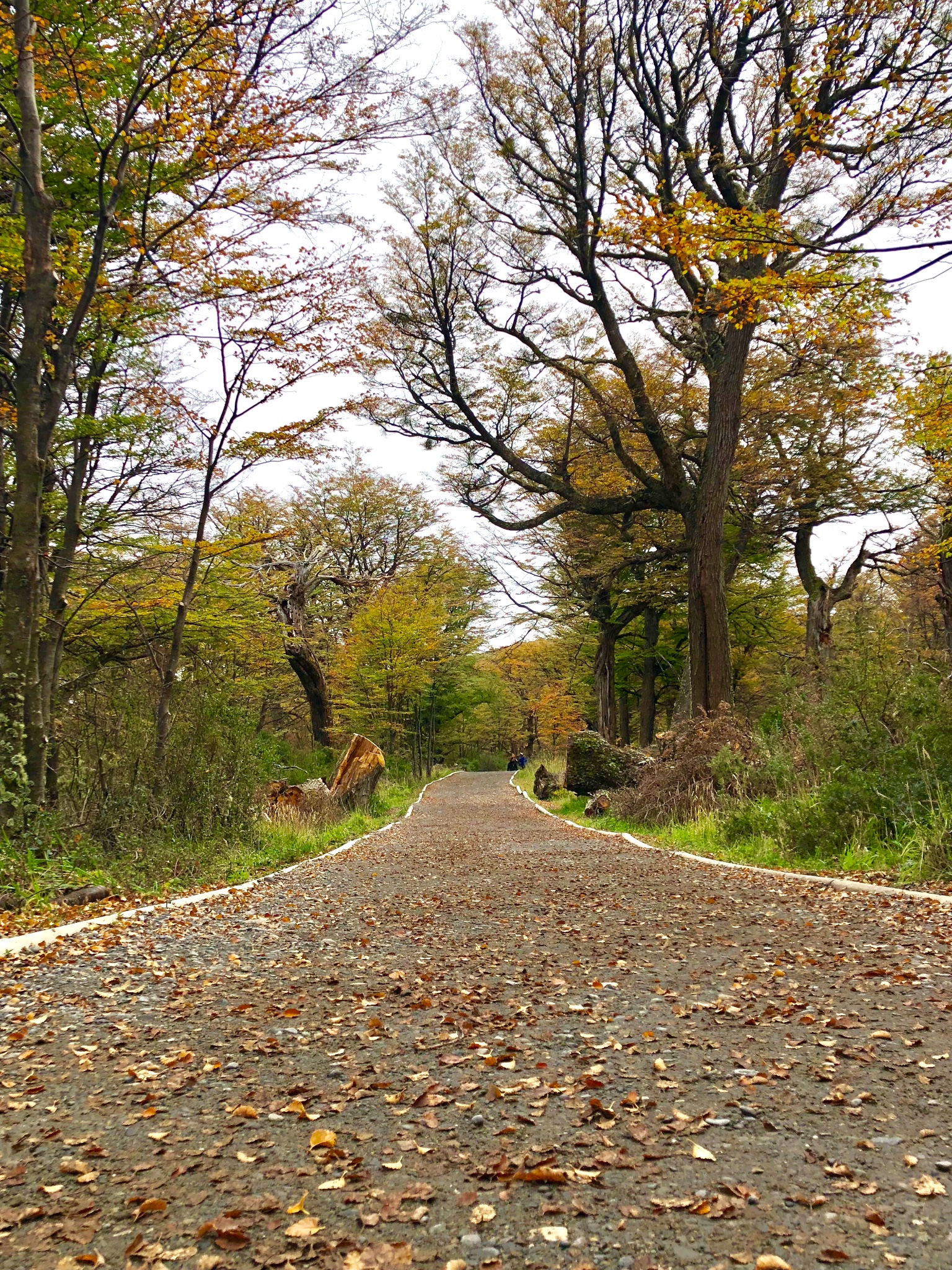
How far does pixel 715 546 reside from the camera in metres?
13.1

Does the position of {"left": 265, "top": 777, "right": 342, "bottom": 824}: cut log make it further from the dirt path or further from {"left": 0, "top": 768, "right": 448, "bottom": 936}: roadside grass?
the dirt path

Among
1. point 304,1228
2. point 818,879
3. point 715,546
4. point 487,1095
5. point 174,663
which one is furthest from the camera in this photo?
point 715,546

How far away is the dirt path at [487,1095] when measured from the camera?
5.82 feet

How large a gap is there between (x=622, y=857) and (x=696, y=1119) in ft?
19.6

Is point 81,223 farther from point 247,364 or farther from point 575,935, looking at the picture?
point 575,935

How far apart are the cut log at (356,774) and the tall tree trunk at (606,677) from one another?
822 cm

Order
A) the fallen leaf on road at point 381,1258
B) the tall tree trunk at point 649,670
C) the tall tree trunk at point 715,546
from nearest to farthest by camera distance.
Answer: the fallen leaf on road at point 381,1258 < the tall tree trunk at point 715,546 < the tall tree trunk at point 649,670

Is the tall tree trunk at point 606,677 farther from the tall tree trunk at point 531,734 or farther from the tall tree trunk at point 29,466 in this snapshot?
the tall tree trunk at point 531,734

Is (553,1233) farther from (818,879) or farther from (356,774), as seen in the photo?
(356,774)

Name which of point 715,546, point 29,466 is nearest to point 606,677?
point 715,546

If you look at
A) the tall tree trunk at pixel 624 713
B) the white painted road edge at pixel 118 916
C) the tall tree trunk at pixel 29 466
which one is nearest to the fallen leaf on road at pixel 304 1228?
the white painted road edge at pixel 118 916

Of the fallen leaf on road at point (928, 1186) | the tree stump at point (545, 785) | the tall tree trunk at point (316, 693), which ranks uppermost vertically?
the tall tree trunk at point (316, 693)

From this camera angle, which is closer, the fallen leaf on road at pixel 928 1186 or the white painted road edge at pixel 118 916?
the fallen leaf on road at pixel 928 1186

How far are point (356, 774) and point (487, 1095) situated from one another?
1283cm
